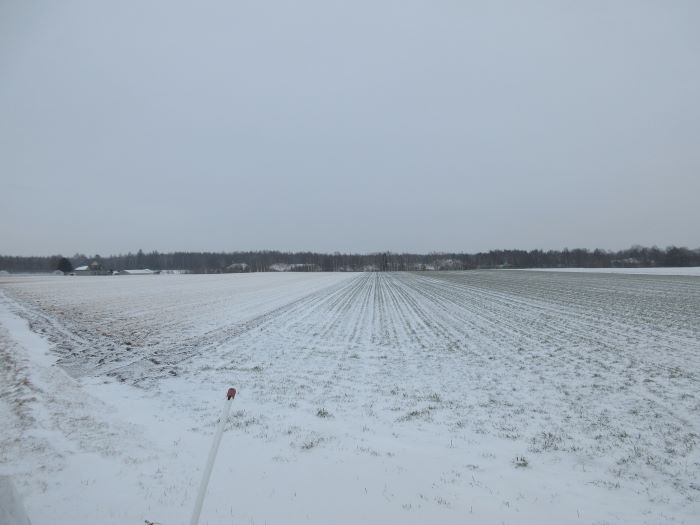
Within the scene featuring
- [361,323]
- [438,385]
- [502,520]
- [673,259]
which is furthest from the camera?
[673,259]

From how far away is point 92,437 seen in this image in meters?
6.44

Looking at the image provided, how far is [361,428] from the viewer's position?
7.13 metres

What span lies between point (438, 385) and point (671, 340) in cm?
978

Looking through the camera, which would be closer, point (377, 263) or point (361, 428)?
point (361, 428)

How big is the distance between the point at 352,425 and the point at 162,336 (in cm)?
1184

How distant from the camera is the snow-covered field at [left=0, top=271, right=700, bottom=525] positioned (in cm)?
472

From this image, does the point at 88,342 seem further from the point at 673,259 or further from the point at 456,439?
the point at 673,259

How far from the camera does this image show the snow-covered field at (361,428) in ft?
15.5

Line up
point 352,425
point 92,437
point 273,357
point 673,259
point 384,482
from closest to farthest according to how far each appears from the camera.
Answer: point 384,482 → point 92,437 → point 352,425 → point 273,357 → point 673,259

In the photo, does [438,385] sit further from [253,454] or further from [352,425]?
[253,454]

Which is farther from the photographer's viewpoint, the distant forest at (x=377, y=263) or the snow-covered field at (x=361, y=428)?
the distant forest at (x=377, y=263)

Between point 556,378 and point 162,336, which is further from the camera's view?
point 162,336

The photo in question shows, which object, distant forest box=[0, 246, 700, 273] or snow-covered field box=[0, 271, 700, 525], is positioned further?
distant forest box=[0, 246, 700, 273]

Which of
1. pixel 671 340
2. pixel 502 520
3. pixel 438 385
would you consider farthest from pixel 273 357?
pixel 671 340
